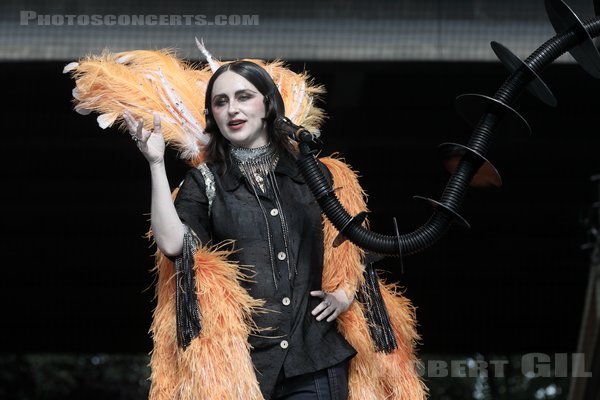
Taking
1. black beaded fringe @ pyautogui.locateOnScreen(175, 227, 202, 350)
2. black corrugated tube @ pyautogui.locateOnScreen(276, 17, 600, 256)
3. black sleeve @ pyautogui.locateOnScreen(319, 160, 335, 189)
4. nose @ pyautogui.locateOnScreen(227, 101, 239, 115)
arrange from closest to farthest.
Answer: black corrugated tube @ pyautogui.locateOnScreen(276, 17, 600, 256) → black beaded fringe @ pyautogui.locateOnScreen(175, 227, 202, 350) → nose @ pyautogui.locateOnScreen(227, 101, 239, 115) → black sleeve @ pyautogui.locateOnScreen(319, 160, 335, 189)

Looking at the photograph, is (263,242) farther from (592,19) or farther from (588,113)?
(588,113)

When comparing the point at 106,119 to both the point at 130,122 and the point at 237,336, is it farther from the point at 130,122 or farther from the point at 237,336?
the point at 237,336

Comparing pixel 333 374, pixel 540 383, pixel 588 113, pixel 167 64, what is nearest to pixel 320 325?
pixel 333 374

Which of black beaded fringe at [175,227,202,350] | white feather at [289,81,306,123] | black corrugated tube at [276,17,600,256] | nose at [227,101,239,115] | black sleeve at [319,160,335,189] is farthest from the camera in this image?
white feather at [289,81,306,123]

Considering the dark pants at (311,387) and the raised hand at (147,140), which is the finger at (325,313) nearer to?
the dark pants at (311,387)

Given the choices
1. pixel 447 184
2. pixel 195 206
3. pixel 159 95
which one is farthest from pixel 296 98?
pixel 447 184

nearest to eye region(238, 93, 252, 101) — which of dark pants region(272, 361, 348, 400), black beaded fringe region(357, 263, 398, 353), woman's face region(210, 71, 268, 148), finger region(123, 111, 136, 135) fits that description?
woman's face region(210, 71, 268, 148)

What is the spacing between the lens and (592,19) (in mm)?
2703

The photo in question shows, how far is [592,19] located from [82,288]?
214 inches

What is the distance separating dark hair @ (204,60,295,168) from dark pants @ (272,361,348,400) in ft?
1.83

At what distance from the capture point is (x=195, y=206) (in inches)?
111

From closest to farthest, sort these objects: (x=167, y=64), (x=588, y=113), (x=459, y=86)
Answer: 1. (x=167, y=64)
2. (x=459, y=86)
3. (x=588, y=113)

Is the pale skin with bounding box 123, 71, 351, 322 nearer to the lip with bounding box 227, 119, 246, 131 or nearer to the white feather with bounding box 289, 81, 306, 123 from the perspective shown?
the lip with bounding box 227, 119, 246, 131

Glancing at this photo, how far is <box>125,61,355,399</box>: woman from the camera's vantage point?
2.73m
